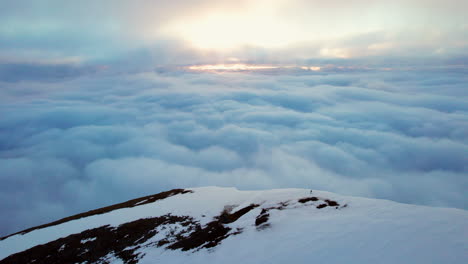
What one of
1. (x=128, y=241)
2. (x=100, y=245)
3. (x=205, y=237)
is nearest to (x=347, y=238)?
(x=205, y=237)

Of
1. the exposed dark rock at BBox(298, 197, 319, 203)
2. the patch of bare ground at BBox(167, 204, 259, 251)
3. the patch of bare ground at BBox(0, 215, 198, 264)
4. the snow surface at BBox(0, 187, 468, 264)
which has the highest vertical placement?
the snow surface at BBox(0, 187, 468, 264)

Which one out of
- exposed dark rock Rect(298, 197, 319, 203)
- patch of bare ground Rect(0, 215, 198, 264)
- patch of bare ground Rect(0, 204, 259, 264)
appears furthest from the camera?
exposed dark rock Rect(298, 197, 319, 203)

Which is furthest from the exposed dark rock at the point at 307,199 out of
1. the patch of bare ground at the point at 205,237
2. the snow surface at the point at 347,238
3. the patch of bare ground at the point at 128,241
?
the patch of bare ground at the point at 205,237

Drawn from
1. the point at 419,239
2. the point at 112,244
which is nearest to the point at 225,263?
the point at 419,239

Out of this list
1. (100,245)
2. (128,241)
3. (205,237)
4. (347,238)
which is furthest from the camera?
(100,245)

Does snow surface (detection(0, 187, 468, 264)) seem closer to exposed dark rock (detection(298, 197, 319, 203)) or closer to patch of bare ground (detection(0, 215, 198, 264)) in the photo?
exposed dark rock (detection(298, 197, 319, 203))

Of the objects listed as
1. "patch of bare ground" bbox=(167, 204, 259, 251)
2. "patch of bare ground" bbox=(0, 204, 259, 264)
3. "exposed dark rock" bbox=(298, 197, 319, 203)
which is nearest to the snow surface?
"patch of bare ground" bbox=(167, 204, 259, 251)

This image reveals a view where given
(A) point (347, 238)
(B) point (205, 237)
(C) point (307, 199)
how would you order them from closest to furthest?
(A) point (347, 238), (B) point (205, 237), (C) point (307, 199)

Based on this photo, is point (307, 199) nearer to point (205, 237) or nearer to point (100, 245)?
point (205, 237)

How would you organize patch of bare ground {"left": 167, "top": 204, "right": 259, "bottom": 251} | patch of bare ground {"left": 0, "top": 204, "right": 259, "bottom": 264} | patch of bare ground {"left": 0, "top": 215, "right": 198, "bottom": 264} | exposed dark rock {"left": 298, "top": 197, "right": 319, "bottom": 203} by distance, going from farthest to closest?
exposed dark rock {"left": 298, "top": 197, "right": 319, "bottom": 203}, patch of bare ground {"left": 0, "top": 215, "right": 198, "bottom": 264}, patch of bare ground {"left": 0, "top": 204, "right": 259, "bottom": 264}, patch of bare ground {"left": 167, "top": 204, "right": 259, "bottom": 251}

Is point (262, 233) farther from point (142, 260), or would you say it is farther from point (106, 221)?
point (106, 221)

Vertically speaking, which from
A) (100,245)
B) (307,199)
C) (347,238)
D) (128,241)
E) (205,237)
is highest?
(347,238)
